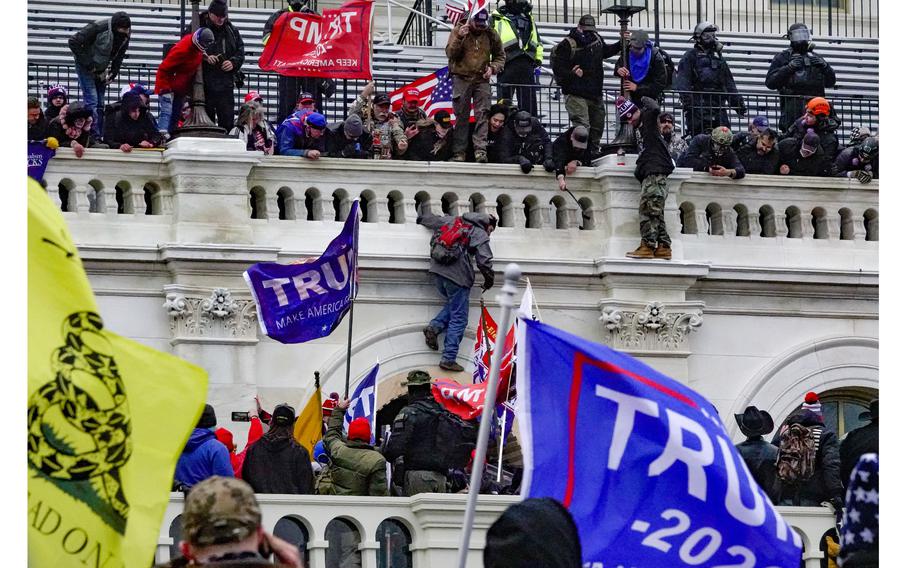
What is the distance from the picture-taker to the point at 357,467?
72.7 ft

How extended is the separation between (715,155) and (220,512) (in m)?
19.1

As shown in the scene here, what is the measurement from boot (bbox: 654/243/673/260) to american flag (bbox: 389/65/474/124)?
263cm

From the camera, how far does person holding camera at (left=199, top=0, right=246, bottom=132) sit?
28.7 m

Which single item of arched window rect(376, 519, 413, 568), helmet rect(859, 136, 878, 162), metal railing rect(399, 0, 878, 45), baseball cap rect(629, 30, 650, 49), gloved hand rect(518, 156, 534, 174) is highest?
metal railing rect(399, 0, 878, 45)

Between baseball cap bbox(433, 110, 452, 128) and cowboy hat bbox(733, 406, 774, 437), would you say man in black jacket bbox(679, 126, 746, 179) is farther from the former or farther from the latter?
cowboy hat bbox(733, 406, 774, 437)

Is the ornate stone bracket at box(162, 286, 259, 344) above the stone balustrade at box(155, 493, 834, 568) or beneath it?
above

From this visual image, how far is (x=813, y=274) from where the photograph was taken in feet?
101

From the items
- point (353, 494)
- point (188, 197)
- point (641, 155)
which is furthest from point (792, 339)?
point (353, 494)

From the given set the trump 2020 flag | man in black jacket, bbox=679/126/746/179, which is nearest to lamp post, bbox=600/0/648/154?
man in black jacket, bbox=679/126/746/179

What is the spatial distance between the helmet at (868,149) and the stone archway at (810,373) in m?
1.87

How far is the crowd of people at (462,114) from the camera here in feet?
94.3

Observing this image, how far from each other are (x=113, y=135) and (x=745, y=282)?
6677mm

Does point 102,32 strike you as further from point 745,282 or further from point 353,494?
point 353,494

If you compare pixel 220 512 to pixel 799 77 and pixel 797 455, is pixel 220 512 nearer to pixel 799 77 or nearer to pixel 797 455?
pixel 797 455
